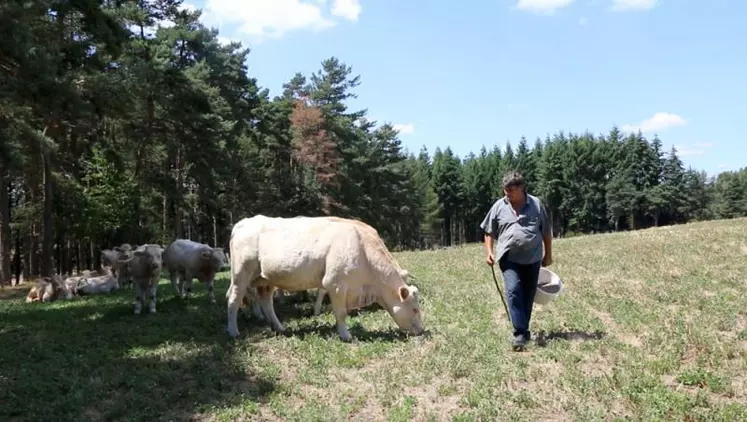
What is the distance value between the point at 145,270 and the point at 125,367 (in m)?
4.35

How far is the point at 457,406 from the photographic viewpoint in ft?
20.3

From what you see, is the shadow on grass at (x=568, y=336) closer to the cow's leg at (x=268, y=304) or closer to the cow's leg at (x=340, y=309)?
the cow's leg at (x=340, y=309)

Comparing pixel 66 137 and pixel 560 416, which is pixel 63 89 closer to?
pixel 560 416

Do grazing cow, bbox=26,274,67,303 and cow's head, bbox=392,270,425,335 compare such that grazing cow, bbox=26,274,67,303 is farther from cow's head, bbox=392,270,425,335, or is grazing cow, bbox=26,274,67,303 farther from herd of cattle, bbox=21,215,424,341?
cow's head, bbox=392,270,425,335

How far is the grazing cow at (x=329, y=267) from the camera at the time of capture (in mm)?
9352

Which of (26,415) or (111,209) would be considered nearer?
(26,415)

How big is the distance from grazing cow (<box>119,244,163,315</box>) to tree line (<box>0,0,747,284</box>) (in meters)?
3.72

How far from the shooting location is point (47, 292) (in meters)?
17.9

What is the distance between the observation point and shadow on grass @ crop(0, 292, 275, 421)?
689 centimetres

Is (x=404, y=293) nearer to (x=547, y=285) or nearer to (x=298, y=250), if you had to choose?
(x=298, y=250)

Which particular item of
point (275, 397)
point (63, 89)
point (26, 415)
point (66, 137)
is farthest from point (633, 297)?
point (66, 137)

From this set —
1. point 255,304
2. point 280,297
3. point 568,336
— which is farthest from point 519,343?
point 280,297

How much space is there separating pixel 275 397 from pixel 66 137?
2777 centimetres

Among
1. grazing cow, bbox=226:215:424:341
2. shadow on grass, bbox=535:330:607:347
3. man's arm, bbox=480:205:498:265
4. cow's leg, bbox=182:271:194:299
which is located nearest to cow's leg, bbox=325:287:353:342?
grazing cow, bbox=226:215:424:341
